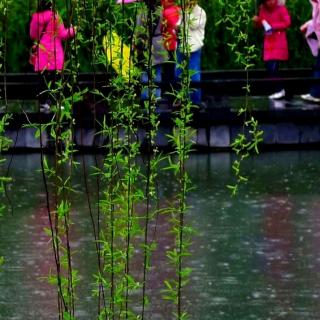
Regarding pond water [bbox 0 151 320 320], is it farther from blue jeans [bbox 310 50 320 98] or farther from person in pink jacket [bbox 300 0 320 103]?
blue jeans [bbox 310 50 320 98]

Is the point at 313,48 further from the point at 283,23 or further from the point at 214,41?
the point at 214,41

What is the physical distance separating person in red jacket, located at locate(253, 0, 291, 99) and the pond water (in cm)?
321

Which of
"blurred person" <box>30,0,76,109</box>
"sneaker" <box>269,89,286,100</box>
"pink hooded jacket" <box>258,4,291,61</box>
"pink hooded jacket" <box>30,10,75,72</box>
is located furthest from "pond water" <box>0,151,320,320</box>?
"pink hooded jacket" <box>258,4,291,61</box>

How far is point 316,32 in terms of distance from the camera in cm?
1675

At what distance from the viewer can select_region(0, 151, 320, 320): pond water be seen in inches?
359

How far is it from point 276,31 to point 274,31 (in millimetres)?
22

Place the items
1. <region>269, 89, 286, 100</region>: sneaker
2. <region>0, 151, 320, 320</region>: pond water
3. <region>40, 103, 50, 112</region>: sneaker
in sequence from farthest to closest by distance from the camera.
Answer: <region>269, 89, 286, 100</region>: sneaker < <region>40, 103, 50, 112</region>: sneaker < <region>0, 151, 320, 320</region>: pond water

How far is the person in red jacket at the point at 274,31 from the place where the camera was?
1823cm

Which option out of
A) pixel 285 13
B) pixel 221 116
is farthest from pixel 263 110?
pixel 285 13

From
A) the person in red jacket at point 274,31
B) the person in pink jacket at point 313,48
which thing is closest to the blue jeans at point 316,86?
the person in pink jacket at point 313,48

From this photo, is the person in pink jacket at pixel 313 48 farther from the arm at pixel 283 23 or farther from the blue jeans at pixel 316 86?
the arm at pixel 283 23

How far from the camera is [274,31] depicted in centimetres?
1839

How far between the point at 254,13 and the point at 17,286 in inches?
487

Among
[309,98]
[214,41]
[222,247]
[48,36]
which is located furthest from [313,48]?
[222,247]
